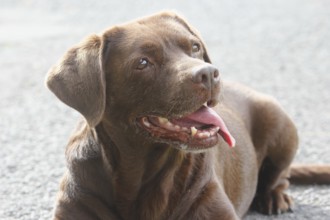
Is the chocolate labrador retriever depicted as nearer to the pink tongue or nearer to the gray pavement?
the pink tongue

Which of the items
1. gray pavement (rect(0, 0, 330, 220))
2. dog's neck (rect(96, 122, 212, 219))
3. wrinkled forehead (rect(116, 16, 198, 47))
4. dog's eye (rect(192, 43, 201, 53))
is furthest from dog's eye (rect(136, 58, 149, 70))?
gray pavement (rect(0, 0, 330, 220))

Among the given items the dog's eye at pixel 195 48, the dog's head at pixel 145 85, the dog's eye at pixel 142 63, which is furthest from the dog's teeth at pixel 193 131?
the dog's eye at pixel 195 48

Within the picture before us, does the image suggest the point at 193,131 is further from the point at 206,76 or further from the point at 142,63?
the point at 142,63

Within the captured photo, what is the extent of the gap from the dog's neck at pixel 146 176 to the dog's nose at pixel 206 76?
592mm

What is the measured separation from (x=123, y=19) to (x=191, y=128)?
1310cm

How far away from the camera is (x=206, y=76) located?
13.3 ft

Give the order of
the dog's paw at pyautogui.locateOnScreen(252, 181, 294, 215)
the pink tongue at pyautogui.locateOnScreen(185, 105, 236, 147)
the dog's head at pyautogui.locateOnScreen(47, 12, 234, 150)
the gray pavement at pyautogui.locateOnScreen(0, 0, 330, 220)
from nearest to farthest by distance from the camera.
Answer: the dog's head at pyautogui.locateOnScreen(47, 12, 234, 150) < the pink tongue at pyautogui.locateOnScreen(185, 105, 236, 147) < the dog's paw at pyautogui.locateOnScreen(252, 181, 294, 215) < the gray pavement at pyautogui.locateOnScreen(0, 0, 330, 220)

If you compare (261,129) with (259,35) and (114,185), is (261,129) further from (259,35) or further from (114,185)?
(259,35)

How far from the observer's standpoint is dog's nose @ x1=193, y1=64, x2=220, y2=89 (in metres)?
4.02

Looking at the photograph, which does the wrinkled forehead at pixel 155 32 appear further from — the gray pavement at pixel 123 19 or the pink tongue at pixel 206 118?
the gray pavement at pixel 123 19

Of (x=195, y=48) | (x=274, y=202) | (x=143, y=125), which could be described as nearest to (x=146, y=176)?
(x=143, y=125)

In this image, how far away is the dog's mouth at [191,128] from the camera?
13.6ft

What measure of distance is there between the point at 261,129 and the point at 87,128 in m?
1.91

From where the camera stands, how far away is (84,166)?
4566mm
